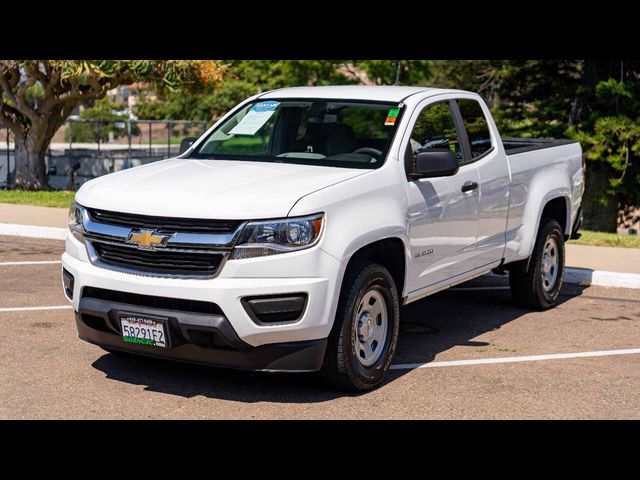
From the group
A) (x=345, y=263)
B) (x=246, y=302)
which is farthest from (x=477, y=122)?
(x=246, y=302)

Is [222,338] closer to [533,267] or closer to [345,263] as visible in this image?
[345,263]

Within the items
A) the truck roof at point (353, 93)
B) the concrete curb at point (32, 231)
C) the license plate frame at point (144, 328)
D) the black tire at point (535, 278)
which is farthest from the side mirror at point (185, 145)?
the concrete curb at point (32, 231)

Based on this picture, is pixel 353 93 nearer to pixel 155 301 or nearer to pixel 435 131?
pixel 435 131

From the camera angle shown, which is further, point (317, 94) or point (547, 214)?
point (547, 214)

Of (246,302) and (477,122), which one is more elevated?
(477,122)

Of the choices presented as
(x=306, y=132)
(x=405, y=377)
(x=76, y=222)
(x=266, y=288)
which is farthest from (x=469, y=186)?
(x=76, y=222)

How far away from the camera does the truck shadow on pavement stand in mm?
6305

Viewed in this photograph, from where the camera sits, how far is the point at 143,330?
595cm

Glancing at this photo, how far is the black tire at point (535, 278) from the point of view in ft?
29.9

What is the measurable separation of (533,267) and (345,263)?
3632mm

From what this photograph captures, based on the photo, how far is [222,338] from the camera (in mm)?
5777

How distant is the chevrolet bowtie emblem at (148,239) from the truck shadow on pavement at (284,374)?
3.27 feet

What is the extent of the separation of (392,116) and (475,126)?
1.28 m

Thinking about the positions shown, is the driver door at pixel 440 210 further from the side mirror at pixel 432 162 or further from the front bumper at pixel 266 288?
the front bumper at pixel 266 288
